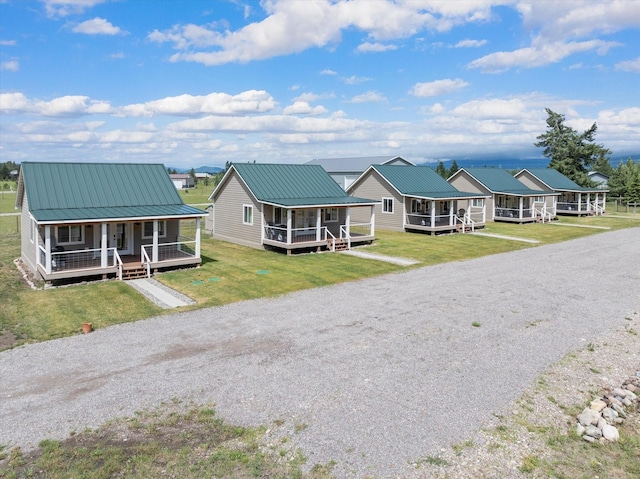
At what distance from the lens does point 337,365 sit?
1045 centimetres

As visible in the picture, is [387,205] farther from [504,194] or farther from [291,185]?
[504,194]

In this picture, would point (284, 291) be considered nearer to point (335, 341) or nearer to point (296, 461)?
point (335, 341)

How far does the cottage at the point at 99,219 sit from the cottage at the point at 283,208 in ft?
17.8

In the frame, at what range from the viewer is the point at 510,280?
19.2 metres

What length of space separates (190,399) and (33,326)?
6.91 meters

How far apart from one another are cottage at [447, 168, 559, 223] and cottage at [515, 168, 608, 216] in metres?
2.36

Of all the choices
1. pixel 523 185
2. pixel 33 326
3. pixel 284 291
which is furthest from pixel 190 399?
pixel 523 185

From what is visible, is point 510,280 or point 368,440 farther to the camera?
point 510,280

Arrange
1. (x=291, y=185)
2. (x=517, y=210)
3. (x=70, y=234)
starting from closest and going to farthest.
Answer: (x=70, y=234) → (x=291, y=185) → (x=517, y=210)

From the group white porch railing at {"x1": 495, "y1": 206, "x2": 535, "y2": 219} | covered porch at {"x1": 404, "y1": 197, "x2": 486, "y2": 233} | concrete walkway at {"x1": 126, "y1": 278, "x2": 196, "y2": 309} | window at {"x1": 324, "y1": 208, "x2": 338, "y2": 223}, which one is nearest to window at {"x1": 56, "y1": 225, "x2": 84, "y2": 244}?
concrete walkway at {"x1": 126, "y1": 278, "x2": 196, "y2": 309}

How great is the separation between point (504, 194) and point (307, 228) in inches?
919

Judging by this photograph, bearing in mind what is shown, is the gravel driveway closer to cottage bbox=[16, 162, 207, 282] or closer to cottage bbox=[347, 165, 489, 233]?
cottage bbox=[16, 162, 207, 282]

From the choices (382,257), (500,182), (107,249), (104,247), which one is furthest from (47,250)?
(500,182)

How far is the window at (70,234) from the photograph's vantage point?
776 inches
